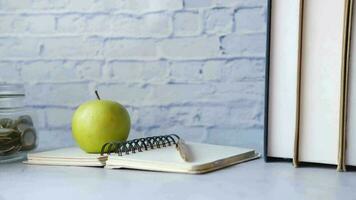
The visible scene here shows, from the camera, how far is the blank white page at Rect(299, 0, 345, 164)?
0.96m

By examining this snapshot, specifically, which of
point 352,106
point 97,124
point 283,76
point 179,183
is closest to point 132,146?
point 97,124

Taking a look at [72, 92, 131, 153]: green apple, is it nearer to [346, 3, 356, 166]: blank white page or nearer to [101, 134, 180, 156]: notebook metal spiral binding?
[101, 134, 180, 156]: notebook metal spiral binding

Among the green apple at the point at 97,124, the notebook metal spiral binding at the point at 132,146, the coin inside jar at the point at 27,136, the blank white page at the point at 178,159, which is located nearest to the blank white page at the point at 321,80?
the blank white page at the point at 178,159

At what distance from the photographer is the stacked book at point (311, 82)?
3.12 feet

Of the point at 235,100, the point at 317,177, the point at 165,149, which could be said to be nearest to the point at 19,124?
the point at 165,149

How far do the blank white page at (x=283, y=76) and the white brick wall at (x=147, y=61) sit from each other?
0.90 feet

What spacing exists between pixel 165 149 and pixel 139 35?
38 cm

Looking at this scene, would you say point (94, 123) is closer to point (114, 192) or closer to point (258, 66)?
point (114, 192)

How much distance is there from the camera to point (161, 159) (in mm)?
1002

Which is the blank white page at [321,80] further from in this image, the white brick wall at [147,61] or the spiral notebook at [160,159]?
the white brick wall at [147,61]

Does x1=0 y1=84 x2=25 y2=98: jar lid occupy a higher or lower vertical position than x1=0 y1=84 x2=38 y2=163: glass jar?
higher

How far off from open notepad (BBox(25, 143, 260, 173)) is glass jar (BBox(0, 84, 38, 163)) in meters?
0.05

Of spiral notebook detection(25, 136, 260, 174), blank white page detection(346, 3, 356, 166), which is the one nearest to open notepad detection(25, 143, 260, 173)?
spiral notebook detection(25, 136, 260, 174)

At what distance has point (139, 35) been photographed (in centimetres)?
137
